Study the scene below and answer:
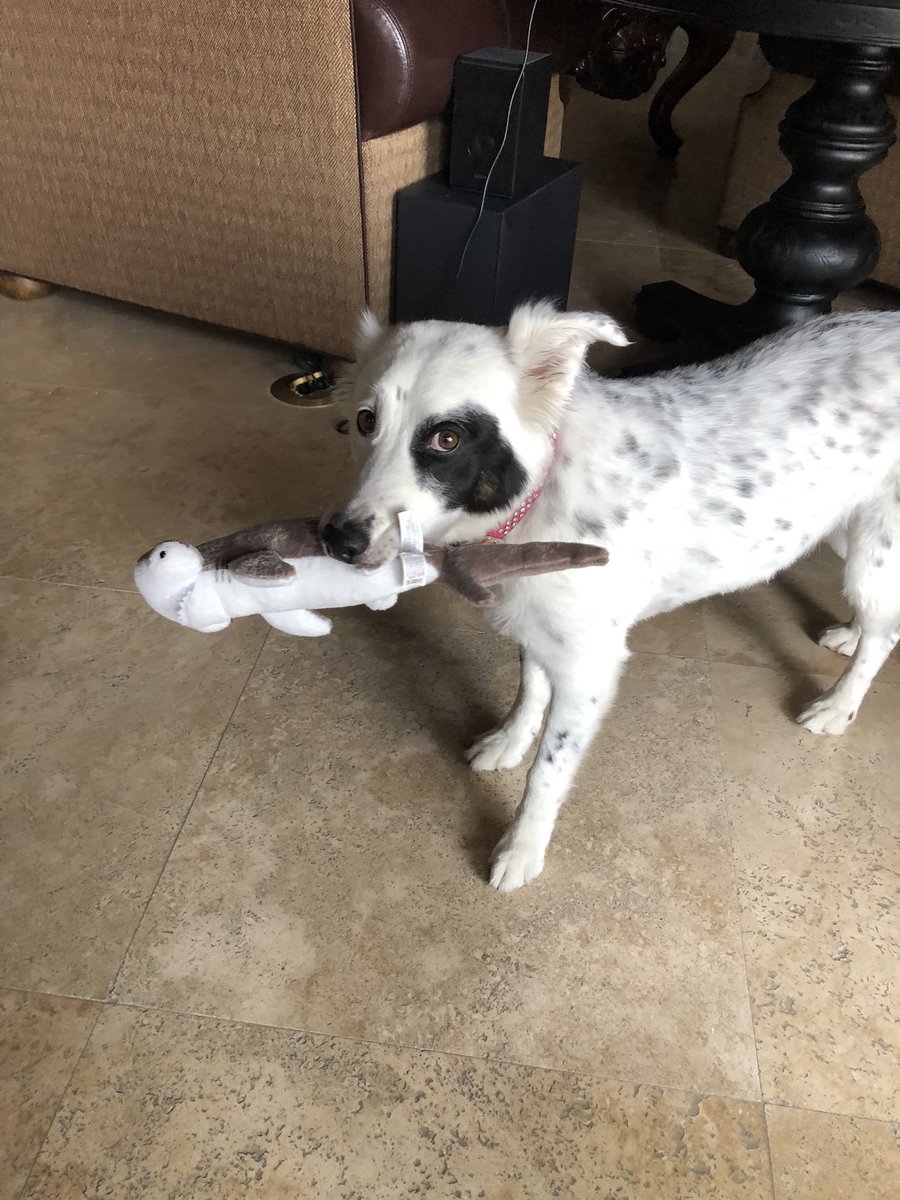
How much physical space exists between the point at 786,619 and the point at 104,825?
1.56 meters

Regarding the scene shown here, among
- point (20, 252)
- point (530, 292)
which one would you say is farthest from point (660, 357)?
point (20, 252)

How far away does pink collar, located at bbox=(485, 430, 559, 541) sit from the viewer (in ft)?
4.59

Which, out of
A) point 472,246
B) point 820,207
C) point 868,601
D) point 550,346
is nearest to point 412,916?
point 550,346

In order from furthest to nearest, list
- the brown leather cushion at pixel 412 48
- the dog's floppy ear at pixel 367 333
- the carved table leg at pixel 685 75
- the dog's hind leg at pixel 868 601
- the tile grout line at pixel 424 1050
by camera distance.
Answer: the carved table leg at pixel 685 75 < the brown leather cushion at pixel 412 48 < the dog's hind leg at pixel 868 601 < the dog's floppy ear at pixel 367 333 < the tile grout line at pixel 424 1050

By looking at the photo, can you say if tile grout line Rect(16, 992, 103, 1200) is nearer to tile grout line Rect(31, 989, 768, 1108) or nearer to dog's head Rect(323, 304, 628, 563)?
tile grout line Rect(31, 989, 768, 1108)

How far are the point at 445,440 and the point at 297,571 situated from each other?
28 centimetres

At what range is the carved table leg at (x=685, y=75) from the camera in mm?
4648

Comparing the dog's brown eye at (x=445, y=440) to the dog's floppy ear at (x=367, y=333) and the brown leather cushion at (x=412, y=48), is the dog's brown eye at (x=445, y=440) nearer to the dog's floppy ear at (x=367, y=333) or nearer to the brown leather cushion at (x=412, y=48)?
the dog's floppy ear at (x=367, y=333)

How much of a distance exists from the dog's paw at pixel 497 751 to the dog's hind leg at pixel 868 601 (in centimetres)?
59

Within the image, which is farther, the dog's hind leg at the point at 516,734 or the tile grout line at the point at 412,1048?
the dog's hind leg at the point at 516,734

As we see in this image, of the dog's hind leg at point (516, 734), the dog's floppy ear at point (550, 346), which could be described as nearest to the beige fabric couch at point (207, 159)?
the dog's floppy ear at point (550, 346)

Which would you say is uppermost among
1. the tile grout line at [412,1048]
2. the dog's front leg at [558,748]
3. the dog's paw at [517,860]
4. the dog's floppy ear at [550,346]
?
the dog's floppy ear at [550,346]

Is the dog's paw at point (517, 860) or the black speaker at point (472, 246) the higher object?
the black speaker at point (472, 246)

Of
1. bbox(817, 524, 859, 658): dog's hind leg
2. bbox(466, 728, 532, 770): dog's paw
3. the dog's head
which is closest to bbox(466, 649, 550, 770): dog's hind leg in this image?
bbox(466, 728, 532, 770): dog's paw
